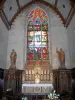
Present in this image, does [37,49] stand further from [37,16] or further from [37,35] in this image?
[37,16]

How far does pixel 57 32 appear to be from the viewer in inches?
682

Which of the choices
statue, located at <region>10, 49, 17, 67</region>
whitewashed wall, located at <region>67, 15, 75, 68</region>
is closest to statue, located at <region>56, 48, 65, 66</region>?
whitewashed wall, located at <region>67, 15, 75, 68</region>

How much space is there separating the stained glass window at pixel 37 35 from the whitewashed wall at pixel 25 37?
51 centimetres

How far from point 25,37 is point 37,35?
127 cm

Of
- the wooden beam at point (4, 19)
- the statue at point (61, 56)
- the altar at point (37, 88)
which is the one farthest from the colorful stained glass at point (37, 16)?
the altar at point (37, 88)

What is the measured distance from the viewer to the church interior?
48.8 ft

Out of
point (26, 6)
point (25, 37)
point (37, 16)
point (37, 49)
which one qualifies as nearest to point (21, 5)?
point (26, 6)

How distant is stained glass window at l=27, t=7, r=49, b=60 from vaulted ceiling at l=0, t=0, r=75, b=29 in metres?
1.07

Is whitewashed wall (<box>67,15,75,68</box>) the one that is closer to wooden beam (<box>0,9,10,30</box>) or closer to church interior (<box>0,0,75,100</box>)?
church interior (<box>0,0,75,100</box>)

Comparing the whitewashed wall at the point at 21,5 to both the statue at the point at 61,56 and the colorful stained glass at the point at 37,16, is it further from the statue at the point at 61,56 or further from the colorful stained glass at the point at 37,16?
the statue at the point at 61,56

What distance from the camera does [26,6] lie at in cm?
1842

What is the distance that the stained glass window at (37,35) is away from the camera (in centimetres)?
1708

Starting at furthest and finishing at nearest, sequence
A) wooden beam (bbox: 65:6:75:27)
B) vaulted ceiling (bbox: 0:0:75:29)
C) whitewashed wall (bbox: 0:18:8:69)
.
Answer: vaulted ceiling (bbox: 0:0:75:29)
whitewashed wall (bbox: 0:18:8:69)
wooden beam (bbox: 65:6:75:27)

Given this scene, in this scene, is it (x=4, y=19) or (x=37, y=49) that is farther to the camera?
(x=37, y=49)
